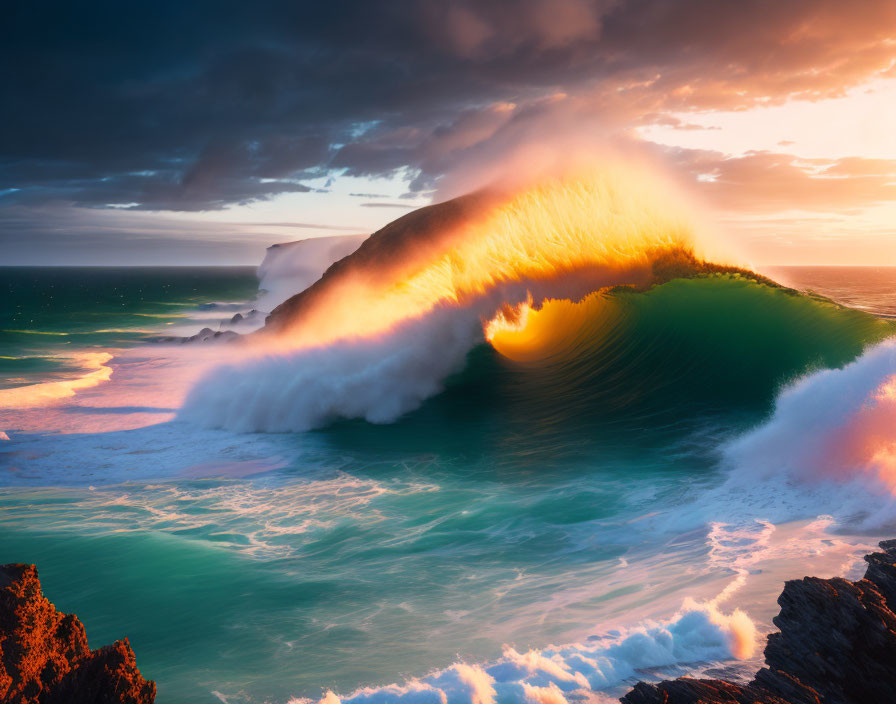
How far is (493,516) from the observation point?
732 centimetres

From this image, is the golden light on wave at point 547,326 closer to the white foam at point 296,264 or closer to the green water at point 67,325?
the green water at point 67,325

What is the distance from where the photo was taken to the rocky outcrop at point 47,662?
3.14 metres

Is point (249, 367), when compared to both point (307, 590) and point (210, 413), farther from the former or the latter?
point (307, 590)

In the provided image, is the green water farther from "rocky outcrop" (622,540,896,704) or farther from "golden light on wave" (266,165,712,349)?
"rocky outcrop" (622,540,896,704)

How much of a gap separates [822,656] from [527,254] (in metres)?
11.0

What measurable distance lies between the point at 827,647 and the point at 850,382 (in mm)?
6190

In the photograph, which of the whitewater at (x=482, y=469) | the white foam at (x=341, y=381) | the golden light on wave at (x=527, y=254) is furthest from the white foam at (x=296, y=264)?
the white foam at (x=341, y=381)

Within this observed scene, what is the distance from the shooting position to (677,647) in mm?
4031

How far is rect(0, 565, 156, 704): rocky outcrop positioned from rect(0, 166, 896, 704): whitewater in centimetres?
102

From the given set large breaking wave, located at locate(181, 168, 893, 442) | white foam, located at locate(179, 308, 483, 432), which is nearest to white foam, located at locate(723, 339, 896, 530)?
large breaking wave, located at locate(181, 168, 893, 442)

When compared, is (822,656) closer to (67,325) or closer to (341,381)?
(341,381)

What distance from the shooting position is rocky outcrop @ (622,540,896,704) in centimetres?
315

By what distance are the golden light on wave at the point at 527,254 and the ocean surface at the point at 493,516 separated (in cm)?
109

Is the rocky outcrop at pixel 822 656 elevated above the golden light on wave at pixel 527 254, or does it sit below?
below
